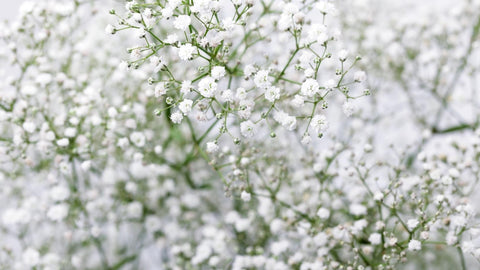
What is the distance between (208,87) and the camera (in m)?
0.82

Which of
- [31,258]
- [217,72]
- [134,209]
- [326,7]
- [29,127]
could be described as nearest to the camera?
[217,72]

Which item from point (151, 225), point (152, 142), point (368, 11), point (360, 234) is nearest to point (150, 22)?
point (152, 142)

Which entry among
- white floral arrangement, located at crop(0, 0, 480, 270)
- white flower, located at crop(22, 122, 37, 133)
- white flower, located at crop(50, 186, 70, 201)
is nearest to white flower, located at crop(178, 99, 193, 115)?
white floral arrangement, located at crop(0, 0, 480, 270)

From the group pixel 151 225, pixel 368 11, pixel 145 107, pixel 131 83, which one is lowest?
pixel 151 225

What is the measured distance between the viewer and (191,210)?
144 cm

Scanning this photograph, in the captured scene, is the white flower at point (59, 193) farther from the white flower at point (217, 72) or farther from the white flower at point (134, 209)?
the white flower at point (217, 72)

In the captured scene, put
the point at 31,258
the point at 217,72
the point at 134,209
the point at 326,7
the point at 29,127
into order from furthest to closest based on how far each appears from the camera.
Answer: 1. the point at 134,209
2. the point at 31,258
3. the point at 29,127
4. the point at 326,7
5. the point at 217,72

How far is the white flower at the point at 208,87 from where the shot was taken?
0.81 meters

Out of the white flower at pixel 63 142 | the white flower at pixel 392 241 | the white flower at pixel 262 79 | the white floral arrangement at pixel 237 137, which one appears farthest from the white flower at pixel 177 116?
the white flower at pixel 392 241

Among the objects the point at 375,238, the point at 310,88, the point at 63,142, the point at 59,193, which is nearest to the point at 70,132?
the point at 63,142

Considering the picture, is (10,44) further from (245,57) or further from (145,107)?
(245,57)

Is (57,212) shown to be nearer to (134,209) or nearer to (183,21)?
(134,209)

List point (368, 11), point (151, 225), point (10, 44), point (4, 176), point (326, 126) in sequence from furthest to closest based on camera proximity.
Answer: point (368, 11)
point (151, 225)
point (4, 176)
point (10, 44)
point (326, 126)

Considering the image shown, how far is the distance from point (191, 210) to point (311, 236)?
1.58 ft
